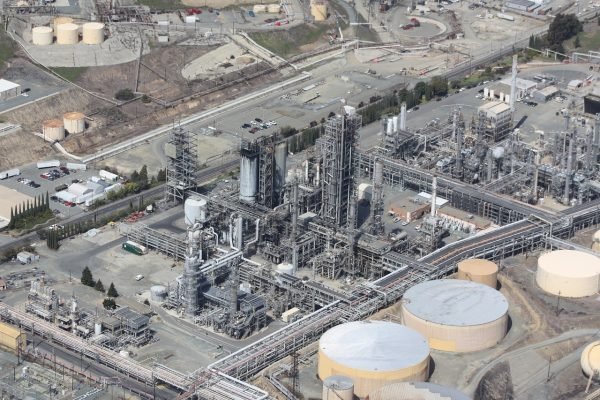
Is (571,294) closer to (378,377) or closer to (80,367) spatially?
(378,377)

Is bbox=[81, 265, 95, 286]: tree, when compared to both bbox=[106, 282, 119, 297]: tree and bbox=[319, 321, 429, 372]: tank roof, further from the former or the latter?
bbox=[319, 321, 429, 372]: tank roof

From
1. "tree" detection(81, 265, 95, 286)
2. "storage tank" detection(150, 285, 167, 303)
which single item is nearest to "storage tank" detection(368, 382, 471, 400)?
"storage tank" detection(150, 285, 167, 303)

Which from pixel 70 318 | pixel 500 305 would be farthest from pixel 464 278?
pixel 70 318

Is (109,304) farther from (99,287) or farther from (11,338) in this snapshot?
(11,338)

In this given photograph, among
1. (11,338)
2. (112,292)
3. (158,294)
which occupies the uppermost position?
(11,338)

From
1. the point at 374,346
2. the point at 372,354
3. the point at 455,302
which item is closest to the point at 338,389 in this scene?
the point at 372,354
